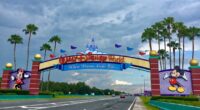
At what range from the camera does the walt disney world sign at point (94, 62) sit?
5366 cm

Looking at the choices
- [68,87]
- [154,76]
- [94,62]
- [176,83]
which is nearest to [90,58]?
[94,62]

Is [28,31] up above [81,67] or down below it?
above

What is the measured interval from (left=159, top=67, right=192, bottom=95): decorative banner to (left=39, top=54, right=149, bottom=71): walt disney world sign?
3.90 m

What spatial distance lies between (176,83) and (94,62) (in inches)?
580

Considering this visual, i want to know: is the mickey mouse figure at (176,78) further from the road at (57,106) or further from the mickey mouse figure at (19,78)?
the mickey mouse figure at (19,78)

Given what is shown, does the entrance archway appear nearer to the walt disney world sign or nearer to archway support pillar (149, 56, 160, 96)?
the walt disney world sign

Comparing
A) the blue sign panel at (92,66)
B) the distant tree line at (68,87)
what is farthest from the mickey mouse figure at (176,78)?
the distant tree line at (68,87)

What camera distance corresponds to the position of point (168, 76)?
5134cm

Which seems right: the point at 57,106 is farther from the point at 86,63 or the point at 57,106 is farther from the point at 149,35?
the point at 149,35

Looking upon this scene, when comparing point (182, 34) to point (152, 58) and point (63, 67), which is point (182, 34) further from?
point (63, 67)

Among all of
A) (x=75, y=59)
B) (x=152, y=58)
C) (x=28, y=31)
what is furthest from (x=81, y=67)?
(x=28, y=31)

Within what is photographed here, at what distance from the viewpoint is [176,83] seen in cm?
5062

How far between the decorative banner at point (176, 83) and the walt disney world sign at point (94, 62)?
390 cm

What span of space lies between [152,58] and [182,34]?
28.0 meters
